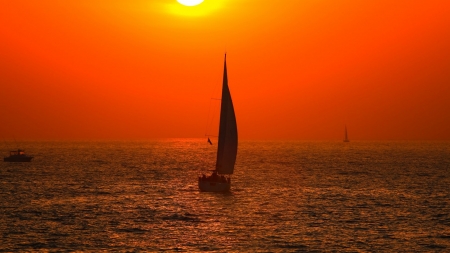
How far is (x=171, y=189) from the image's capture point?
107 m

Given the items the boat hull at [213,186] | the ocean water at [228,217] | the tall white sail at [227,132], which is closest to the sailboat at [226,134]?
the tall white sail at [227,132]

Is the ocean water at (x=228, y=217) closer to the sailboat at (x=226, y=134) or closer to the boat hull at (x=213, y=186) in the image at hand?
the boat hull at (x=213, y=186)

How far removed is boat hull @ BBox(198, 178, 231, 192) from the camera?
92062 mm

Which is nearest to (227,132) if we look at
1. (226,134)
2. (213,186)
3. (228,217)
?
(226,134)

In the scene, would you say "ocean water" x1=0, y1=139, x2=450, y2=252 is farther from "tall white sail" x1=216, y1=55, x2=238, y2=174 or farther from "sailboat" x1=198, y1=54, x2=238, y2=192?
"tall white sail" x1=216, y1=55, x2=238, y2=174

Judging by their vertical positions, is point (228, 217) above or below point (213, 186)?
below

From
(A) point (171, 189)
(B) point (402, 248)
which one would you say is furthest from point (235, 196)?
(B) point (402, 248)

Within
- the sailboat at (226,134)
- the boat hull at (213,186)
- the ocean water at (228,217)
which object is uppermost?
the sailboat at (226,134)

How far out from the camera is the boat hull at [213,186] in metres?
92.1

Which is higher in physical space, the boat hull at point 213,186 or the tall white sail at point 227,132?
the tall white sail at point 227,132

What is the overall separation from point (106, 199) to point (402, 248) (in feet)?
162

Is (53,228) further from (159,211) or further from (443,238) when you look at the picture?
(443,238)

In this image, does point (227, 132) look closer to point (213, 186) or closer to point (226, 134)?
point (226, 134)

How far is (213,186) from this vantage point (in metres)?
92.8
